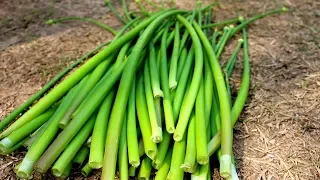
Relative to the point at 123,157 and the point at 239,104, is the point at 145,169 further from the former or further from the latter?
the point at 239,104

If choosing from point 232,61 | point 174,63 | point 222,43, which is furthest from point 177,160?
point 222,43

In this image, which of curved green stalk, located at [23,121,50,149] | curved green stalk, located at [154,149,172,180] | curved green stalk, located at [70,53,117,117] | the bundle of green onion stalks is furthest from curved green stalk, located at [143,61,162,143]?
curved green stalk, located at [23,121,50,149]

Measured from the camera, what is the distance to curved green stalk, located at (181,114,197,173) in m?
1.65

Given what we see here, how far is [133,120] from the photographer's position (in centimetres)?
182

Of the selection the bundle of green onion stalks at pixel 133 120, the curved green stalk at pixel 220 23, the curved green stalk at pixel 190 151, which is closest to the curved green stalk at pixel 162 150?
the bundle of green onion stalks at pixel 133 120

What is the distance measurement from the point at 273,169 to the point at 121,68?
873 millimetres

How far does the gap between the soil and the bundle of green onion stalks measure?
0.16 m

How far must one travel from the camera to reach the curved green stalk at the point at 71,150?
1.64 m

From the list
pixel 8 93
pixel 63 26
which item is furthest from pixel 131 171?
pixel 63 26

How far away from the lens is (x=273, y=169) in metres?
1.86

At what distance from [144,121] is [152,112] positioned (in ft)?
0.18

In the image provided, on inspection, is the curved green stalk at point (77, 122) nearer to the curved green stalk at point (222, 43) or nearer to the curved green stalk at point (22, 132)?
the curved green stalk at point (22, 132)

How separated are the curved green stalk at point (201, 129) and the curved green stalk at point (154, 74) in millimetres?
190

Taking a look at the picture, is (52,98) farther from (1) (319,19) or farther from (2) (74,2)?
(1) (319,19)
